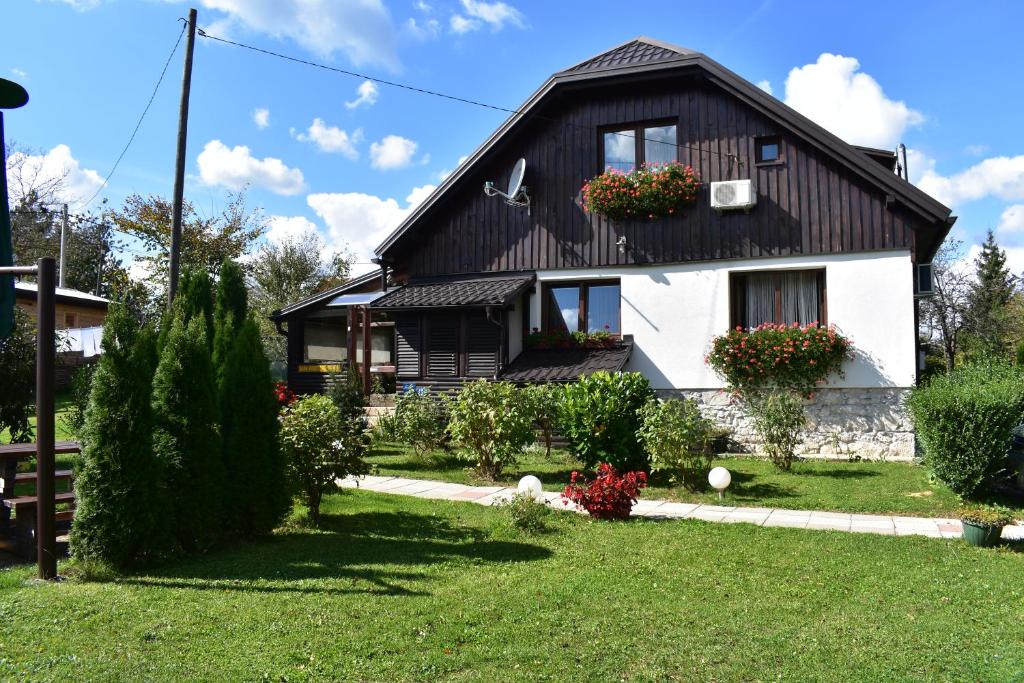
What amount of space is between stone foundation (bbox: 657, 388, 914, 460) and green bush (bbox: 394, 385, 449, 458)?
6.05 meters

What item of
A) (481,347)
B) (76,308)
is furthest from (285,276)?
(481,347)

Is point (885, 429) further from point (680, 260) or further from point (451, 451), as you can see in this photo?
point (451, 451)

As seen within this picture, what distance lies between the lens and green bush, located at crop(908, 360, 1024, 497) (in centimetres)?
846

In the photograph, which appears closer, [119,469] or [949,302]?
[119,469]

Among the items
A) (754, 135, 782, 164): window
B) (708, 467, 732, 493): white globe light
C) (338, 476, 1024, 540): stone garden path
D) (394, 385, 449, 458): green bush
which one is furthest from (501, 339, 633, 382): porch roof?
(708, 467, 732, 493): white globe light

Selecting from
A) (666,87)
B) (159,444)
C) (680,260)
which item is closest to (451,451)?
(680,260)

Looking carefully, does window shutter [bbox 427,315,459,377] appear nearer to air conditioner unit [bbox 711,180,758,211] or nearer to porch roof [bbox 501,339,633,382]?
porch roof [bbox 501,339,633,382]

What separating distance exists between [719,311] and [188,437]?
1063 centimetres

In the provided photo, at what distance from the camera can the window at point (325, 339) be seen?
2144 cm

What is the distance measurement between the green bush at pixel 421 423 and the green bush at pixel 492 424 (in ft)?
4.93

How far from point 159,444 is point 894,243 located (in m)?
12.4

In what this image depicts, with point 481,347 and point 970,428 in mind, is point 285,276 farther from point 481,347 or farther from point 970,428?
point 970,428

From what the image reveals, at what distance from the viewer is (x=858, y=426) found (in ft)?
42.6

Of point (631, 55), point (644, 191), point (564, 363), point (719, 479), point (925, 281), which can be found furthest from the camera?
point (631, 55)
